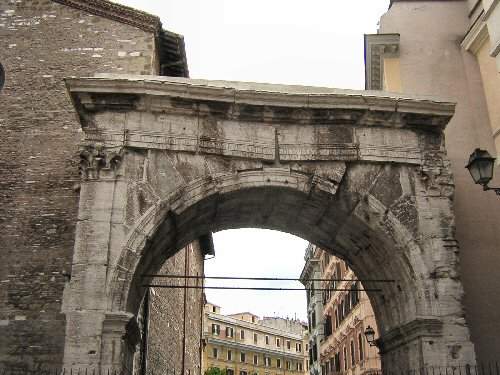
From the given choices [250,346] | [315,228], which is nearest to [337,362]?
[315,228]

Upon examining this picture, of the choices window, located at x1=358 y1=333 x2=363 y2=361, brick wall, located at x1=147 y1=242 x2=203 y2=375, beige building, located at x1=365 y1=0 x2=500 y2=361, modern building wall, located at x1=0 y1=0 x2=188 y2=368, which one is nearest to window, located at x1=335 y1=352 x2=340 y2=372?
window, located at x1=358 y1=333 x2=363 y2=361

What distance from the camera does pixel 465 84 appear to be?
12.8m

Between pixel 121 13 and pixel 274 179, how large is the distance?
6.54 metres

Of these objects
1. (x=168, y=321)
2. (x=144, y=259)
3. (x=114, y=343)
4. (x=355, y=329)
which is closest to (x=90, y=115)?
(x=144, y=259)

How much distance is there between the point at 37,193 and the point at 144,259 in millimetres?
3983

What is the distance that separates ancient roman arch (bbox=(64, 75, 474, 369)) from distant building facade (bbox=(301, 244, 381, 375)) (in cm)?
702

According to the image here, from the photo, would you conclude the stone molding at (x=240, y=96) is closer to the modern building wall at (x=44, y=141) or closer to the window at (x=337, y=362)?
the modern building wall at (x=44, y=141)

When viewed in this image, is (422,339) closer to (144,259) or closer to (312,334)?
(144,259)

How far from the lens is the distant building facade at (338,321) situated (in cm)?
2306

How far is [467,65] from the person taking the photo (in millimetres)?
12922

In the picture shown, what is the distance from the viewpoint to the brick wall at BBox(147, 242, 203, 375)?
49.5ft

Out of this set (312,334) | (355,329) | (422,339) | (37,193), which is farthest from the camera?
(312,334)

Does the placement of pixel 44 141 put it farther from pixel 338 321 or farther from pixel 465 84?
pixel 338 321

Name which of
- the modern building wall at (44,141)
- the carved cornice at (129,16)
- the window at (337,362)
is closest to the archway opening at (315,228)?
the modern building wall at (44,141)
